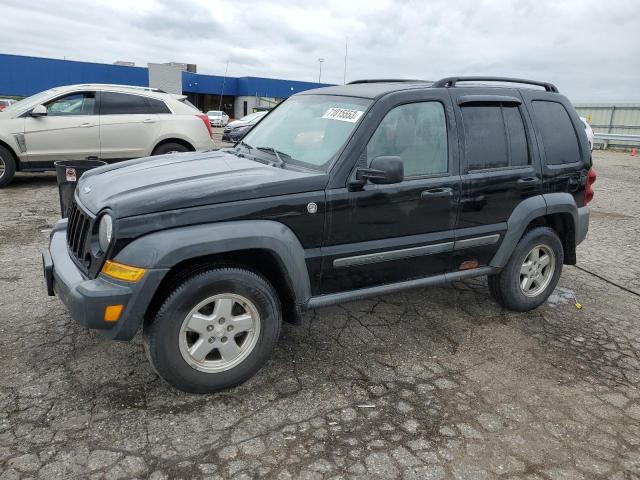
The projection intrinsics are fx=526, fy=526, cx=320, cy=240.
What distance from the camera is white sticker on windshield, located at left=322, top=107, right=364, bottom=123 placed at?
3489mm

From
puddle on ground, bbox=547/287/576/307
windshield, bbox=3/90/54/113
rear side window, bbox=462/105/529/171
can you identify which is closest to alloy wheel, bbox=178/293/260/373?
rear side window, bbox=462/105/529/171

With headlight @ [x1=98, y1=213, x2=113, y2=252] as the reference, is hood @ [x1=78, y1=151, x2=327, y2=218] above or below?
above

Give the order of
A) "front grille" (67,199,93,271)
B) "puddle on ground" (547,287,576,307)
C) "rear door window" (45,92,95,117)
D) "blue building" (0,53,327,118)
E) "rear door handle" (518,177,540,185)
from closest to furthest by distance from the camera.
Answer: "front grille" (67,199,93,271) < "rear door handle" (518,177,540,185) < "puddle on ground" (547,287,576,307) < "rear door window" (45,92,95,117) < "blue building" (0,53,327,118)

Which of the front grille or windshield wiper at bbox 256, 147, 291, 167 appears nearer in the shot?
the front grille

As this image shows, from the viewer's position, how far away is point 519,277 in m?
4.35

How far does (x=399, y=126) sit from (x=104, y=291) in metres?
2.12

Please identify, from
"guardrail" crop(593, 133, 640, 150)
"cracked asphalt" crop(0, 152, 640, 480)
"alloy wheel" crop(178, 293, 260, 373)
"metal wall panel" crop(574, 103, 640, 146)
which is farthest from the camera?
"metal wall panel" crop(574, 103, 640, 146)

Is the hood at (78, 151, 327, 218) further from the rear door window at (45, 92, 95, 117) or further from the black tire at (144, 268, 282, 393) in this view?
the rear door window at (45, 92, 95, 117)

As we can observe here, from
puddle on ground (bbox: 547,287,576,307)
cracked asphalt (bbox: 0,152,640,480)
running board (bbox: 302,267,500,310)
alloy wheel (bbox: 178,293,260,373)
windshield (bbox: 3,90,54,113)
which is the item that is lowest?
cracked asphalt (bbox: 0,152,640,480)

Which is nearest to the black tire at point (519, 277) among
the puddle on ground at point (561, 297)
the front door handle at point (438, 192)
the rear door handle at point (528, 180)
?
the puddle on ground at point (561, 297)

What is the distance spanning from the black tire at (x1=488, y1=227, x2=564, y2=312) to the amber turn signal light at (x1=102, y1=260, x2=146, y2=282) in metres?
2.88

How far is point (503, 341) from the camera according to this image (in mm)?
4000

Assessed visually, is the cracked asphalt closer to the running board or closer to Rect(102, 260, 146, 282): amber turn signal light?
the running board

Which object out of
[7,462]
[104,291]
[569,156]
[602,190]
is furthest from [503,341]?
[602,190]
